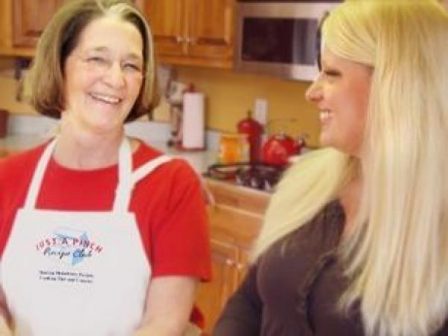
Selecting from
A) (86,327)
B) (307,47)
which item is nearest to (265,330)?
(86,327)

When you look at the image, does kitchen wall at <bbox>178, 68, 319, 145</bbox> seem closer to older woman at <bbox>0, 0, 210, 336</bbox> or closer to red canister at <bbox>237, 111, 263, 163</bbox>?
red canister at <bbox>237, 111, 263, 163</bbox>

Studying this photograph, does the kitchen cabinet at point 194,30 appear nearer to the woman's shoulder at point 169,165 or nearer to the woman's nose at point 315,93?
the woman's shoulder at point 169,165

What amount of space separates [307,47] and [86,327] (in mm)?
1693

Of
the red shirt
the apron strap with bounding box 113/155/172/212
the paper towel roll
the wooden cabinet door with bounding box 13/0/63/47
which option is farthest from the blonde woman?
the wooden cabinet door with bounding box 13/0/63/47

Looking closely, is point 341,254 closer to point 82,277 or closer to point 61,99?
point 82,277

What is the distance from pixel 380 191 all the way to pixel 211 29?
211 centimetres

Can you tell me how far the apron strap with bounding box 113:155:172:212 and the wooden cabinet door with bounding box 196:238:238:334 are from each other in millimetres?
1411

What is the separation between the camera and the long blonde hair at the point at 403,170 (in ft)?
3.84

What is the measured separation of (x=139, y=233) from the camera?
1.37 meters

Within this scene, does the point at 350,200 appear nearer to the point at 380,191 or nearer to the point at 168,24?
the point at 380,191

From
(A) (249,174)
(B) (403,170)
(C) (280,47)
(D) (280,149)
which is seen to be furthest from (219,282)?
(B) (403,170)

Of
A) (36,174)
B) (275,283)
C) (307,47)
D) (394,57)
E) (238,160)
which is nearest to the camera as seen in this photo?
(394,57)

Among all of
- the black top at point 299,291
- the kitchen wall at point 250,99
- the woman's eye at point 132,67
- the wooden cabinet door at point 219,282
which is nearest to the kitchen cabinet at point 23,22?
the kitchen wall at point 250,99

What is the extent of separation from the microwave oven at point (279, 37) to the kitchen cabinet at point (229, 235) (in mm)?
467
